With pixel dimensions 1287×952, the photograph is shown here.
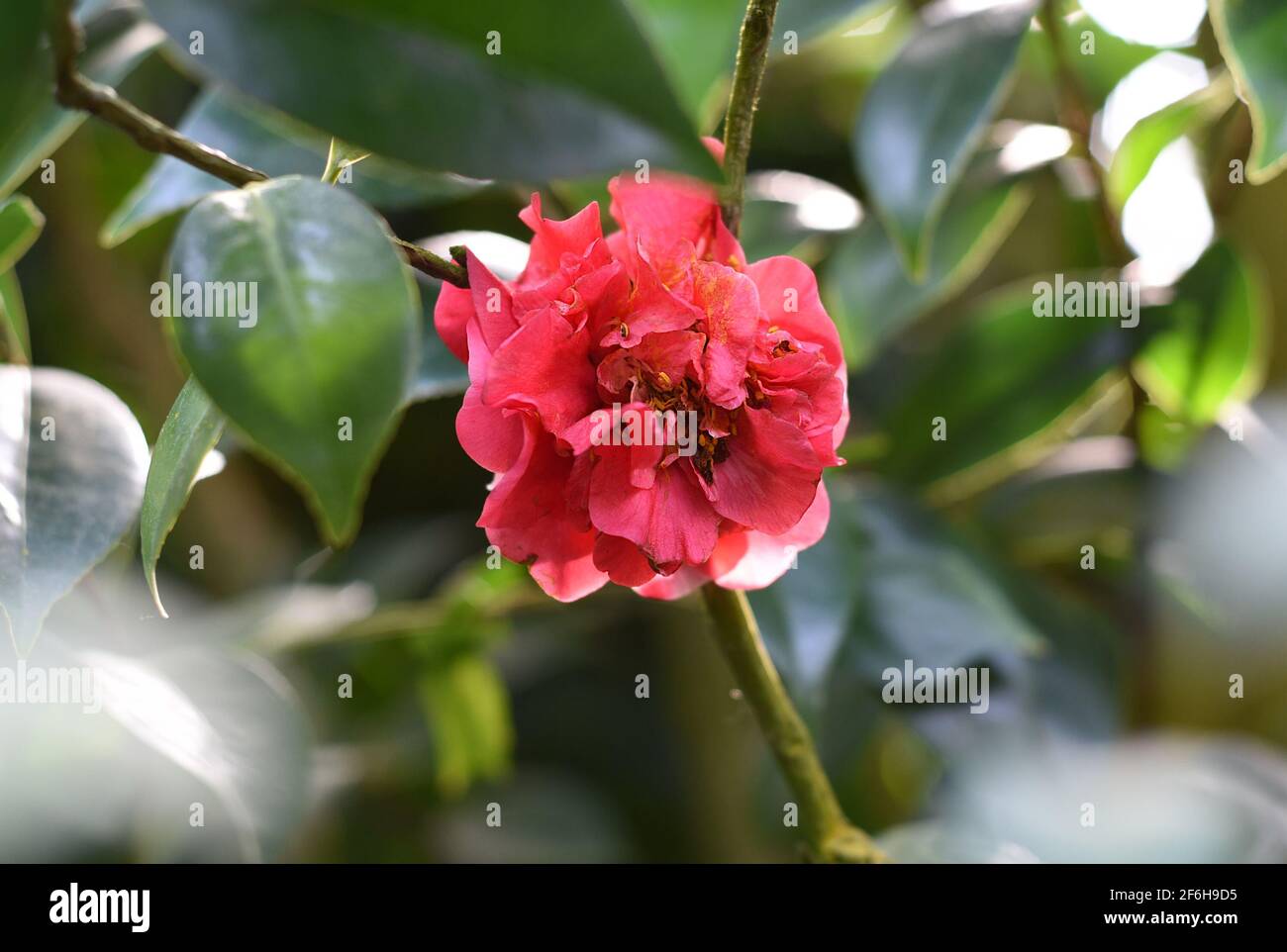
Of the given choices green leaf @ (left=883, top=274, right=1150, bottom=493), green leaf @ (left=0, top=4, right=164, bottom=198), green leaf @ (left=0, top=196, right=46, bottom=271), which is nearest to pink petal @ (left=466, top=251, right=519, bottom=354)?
green leaf @ (left=0, top=4, right=164, bottom=198)

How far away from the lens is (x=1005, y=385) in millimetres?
804

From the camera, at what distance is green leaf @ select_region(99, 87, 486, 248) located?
0.50 metres

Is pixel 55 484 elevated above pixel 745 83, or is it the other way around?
pixel 745 83

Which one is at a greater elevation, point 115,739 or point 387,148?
Result: point 387,148

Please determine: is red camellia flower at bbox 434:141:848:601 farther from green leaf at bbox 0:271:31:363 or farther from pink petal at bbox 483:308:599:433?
green leaf at bbox 0:271:31:363

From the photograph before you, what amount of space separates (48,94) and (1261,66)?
0.51 meters

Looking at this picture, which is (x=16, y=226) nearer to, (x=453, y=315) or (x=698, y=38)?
(x=453, y=315)

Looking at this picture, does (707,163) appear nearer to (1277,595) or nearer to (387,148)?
(387,148)

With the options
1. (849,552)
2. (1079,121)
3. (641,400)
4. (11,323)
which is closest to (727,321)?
(641,400)

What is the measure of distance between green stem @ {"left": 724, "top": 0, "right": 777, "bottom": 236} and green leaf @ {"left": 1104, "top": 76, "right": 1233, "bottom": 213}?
56 centimetres
